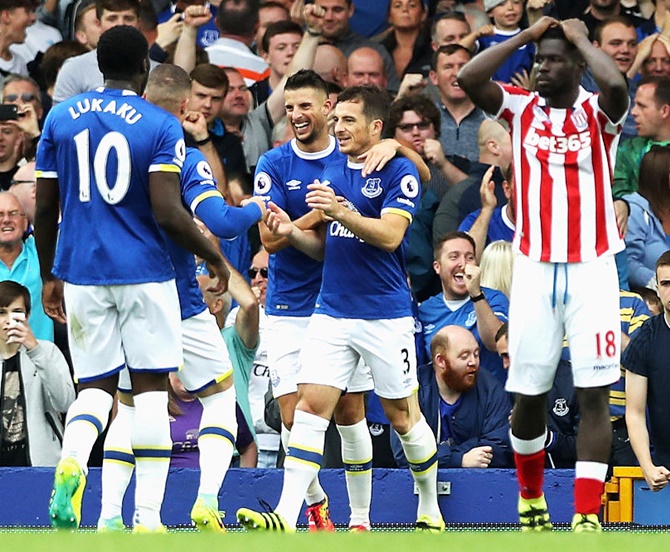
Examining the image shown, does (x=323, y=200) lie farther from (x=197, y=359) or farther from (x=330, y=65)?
(x=330, y=65)

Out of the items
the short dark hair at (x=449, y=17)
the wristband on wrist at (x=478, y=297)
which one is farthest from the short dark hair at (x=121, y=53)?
the short dark hair at (x=449, y=17)

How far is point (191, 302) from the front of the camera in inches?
350

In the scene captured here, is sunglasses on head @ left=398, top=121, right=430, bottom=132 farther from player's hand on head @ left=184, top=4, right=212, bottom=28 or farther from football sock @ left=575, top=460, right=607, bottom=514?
football sock @ left=575, top=460, right=607, bottom=514

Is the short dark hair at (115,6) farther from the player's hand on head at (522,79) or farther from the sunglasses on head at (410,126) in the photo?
the player's hand on head at (522,79)

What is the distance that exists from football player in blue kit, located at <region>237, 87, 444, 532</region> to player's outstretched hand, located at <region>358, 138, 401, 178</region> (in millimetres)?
75

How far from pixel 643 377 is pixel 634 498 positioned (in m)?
0.81

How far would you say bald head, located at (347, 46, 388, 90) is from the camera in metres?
13.3

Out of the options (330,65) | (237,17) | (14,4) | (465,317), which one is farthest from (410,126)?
(14,4)

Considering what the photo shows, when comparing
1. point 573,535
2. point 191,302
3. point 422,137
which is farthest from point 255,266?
point 573,535

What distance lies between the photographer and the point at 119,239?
805cm

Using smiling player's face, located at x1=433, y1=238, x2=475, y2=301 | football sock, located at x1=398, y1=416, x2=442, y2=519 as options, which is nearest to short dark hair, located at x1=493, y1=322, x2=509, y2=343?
smiling player's face, located at x1=433, y1=238, x2=475, y2=301

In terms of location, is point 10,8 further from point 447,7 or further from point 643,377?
point 643,377

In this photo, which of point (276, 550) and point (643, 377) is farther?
point (643, 377)

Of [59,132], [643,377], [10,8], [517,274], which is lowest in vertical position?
[643,377]
